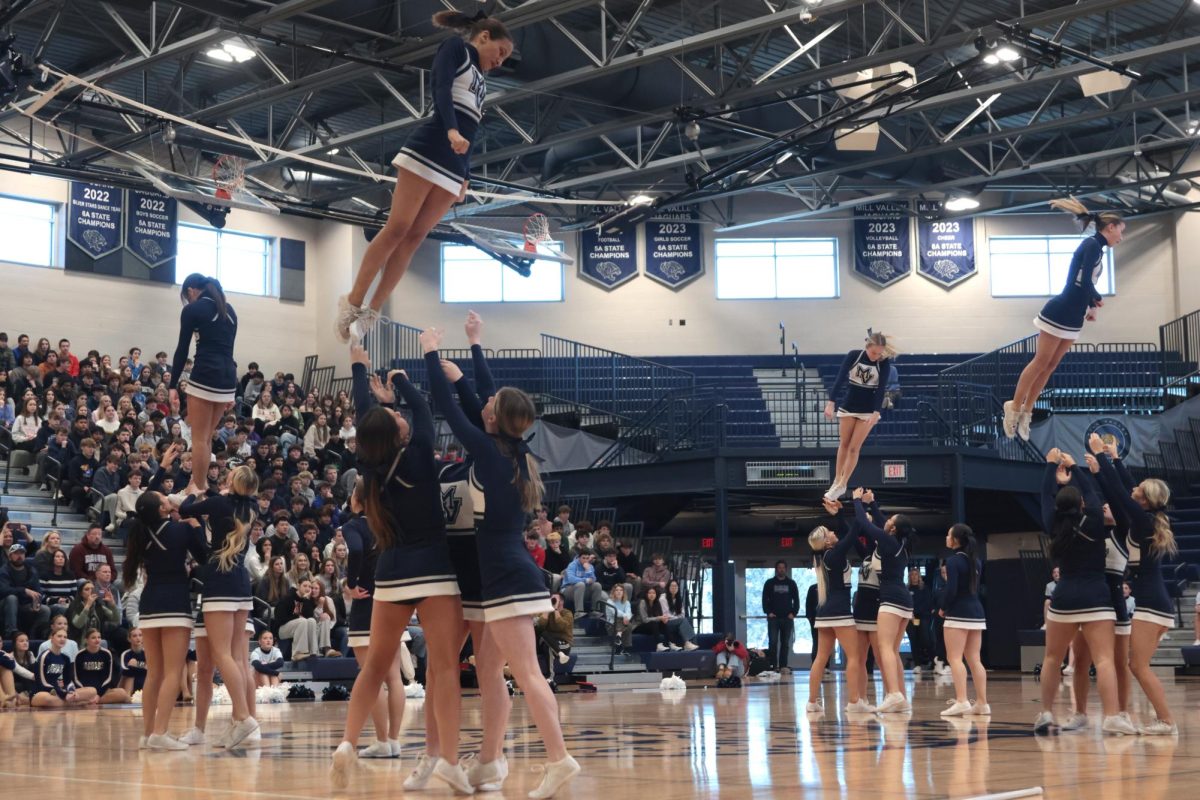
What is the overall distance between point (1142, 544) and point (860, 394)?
155 inches

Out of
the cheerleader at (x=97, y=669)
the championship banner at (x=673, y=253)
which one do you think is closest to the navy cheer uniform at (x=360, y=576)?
the cheerleader at (x=97, y=669)

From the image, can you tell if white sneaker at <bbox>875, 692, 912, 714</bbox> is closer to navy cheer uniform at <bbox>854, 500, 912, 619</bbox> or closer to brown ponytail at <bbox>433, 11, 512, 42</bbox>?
navy cheer uniform at <bbox>854, 500, 912, 619</bbox>

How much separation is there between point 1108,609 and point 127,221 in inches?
863

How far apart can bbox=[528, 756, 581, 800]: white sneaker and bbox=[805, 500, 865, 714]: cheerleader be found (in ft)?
21.8

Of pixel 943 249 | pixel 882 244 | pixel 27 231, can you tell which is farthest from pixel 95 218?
pixel 943 249

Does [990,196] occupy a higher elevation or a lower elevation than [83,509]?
higher

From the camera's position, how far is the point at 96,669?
589 inches

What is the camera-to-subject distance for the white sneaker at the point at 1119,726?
902cm

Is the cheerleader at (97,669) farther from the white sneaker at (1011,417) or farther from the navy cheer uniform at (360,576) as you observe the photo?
the white sneaker at (1011,417)

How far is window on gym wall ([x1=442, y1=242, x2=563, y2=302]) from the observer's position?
29.8 metres

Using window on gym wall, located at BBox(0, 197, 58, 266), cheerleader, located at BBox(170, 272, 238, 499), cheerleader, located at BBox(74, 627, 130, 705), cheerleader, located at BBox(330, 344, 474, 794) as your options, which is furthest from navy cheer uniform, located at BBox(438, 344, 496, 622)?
window on gym wall, located at BBox(0, 197, 58, 266)

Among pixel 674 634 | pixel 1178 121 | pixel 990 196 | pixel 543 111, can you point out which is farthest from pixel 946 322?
pixel 674 634

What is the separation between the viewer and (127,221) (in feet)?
86.3

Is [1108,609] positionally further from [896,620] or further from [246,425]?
[246,425]
